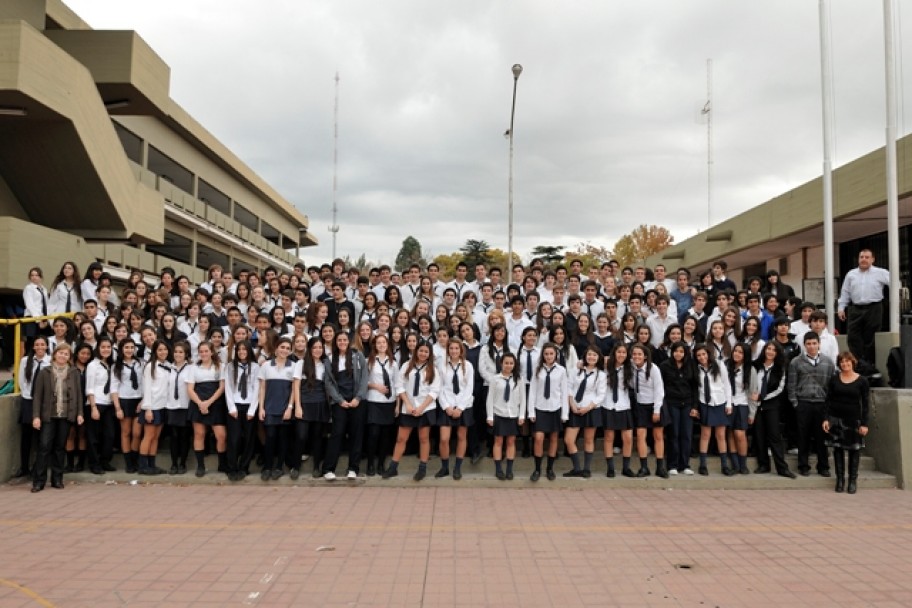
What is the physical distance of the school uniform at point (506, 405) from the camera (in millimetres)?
8266

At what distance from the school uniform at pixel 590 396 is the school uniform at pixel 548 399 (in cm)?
21

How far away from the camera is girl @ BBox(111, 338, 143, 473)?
8.53 metres

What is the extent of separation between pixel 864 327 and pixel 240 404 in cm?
940

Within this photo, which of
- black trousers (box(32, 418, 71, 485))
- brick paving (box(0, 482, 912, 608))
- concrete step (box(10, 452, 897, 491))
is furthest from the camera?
concrete step (box(10, 452, 897, 491))

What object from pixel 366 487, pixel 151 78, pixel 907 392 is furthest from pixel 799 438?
pixel 151 78

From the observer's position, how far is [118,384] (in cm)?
854

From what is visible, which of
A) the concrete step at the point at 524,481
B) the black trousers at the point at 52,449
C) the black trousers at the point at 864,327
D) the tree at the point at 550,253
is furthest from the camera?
the tree at the point at 550,253

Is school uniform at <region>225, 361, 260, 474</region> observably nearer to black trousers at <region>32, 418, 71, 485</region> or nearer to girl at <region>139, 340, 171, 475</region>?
girl at <region>139, 340, 171, 475</region>

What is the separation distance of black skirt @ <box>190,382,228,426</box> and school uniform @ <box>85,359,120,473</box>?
112cm

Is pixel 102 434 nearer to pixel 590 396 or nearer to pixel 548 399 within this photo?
pixel 548 399

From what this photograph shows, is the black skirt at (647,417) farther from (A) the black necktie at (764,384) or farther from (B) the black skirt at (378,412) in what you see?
(B) the black skirt at (378,412)

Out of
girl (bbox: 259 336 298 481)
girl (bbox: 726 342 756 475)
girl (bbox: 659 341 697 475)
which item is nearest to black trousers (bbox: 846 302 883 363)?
girl (bbox: 726 342 756 475)

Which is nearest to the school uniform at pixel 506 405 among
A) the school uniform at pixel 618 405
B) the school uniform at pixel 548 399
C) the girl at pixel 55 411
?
the school uniform at pixel 548 399

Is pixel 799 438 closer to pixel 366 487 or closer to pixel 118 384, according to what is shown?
pixel 366 487
